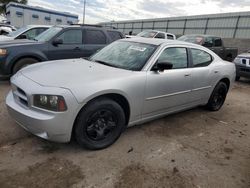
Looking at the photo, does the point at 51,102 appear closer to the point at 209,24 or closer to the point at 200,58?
the point at 200,58

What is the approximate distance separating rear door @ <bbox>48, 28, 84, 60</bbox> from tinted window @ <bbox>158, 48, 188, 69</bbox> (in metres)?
3.58

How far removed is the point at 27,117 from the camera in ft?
9.02

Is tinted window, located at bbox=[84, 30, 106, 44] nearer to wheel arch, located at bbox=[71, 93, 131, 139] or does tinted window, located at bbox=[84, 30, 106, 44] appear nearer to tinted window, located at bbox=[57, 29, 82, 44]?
tinted window, located at bbox=[57, 29, 82, 44]

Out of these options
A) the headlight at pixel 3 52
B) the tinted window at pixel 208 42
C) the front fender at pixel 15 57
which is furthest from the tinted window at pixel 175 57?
the tinted window at pixel 208 42

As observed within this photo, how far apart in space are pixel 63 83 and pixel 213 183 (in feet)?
7.39

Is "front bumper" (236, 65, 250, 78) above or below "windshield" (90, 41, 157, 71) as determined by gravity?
below

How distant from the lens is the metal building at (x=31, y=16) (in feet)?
96.5

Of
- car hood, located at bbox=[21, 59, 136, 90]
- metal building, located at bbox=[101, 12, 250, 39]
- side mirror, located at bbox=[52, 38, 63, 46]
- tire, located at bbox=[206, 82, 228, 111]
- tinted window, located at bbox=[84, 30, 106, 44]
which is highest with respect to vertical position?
metal building, located at bbox=[101, 12, 250, 39]

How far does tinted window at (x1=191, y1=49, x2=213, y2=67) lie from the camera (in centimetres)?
444

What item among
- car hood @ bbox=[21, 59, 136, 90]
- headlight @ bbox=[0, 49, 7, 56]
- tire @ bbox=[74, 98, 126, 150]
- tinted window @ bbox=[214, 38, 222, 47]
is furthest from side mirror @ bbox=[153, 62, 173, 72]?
tinted window @ bbox=[214, 38, 222, 47]

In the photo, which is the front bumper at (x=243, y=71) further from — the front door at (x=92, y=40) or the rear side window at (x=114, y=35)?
the front door at (x=92, y=40)

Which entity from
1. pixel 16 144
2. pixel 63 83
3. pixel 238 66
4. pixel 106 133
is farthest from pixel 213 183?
pixel 238 66

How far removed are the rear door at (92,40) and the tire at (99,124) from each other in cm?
414

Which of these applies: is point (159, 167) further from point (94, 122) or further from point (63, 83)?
point (63, 83)
